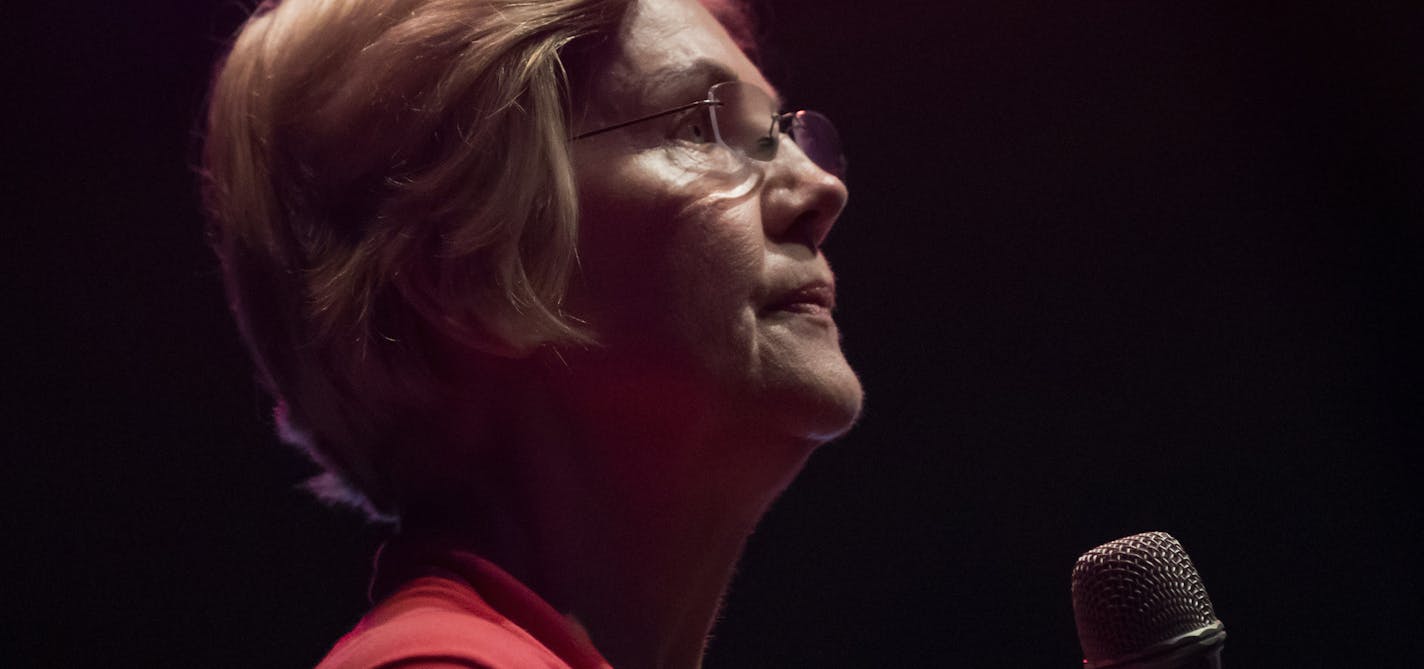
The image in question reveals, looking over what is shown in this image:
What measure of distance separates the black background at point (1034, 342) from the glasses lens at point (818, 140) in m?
1.20

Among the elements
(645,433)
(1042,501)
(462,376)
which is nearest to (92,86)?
(462,376)

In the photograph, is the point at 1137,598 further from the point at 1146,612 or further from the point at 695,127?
the point at 695,127

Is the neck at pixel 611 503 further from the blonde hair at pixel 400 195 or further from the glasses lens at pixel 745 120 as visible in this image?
the glasses lens at pixel 745 120

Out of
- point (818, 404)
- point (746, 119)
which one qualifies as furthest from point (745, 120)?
point (818, 404)

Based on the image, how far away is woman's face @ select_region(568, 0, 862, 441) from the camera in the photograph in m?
1.35

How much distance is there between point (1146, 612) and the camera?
1.13 metres

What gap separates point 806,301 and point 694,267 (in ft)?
0.50

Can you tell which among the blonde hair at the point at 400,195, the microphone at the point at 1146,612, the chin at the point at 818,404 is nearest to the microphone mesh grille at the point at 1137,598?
the microphone at the point at 1146,612

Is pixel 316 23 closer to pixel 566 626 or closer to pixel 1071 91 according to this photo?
pixel 566 626

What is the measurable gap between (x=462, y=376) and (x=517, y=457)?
4.2 inches

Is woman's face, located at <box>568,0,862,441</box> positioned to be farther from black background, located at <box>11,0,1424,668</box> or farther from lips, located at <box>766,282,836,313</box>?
black background, located at <box>11,0,1424,668</box>

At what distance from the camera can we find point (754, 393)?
1363 millimetres

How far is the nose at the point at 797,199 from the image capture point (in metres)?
1.46

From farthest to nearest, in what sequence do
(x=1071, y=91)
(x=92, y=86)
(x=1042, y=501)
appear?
(x=1071, y=91)
(x=1042, y=501)
(x=92, y=86)
